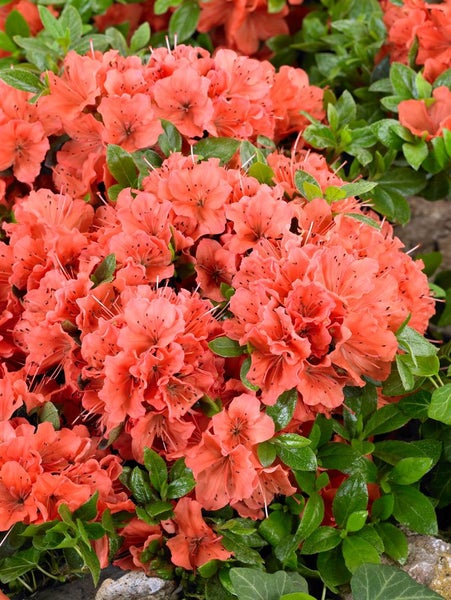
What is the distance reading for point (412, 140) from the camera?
217cm

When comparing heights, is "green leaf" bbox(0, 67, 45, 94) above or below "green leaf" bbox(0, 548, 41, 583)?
above

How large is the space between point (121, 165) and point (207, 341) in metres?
0.49

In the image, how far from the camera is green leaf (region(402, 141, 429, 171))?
210 centimetres

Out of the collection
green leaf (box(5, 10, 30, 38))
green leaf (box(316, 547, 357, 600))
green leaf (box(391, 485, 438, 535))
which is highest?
green leaf (box(5, 10, 30, 38))

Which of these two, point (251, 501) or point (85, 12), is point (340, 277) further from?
point (85, 12)

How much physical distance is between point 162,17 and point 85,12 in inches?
13.4

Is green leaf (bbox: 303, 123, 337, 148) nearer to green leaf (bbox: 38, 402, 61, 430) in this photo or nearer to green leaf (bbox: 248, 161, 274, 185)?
green leaf (bbox: 248, 161, 274, 185)

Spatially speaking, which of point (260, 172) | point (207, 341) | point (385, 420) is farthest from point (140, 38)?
point (385, 420)

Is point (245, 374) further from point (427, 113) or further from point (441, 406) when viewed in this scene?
point (427, 113)

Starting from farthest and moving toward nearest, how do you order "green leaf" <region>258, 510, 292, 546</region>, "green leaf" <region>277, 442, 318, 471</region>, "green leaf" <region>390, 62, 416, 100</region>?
"green leaf" <region>390, 62, 416, 100</region> → "green leaf" <region>258, 510, 292, 546</region> → "green leaf" <region>277, 442, 318, 471</region>

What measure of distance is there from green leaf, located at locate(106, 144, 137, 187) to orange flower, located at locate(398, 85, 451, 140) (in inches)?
27.8

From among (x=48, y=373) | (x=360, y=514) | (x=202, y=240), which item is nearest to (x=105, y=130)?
(x=202, y=240)

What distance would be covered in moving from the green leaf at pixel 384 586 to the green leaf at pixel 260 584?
10 cm

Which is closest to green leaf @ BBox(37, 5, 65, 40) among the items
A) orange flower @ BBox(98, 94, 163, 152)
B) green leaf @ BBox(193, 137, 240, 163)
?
orange flower @ BBox(98, 94, 163, 152)
